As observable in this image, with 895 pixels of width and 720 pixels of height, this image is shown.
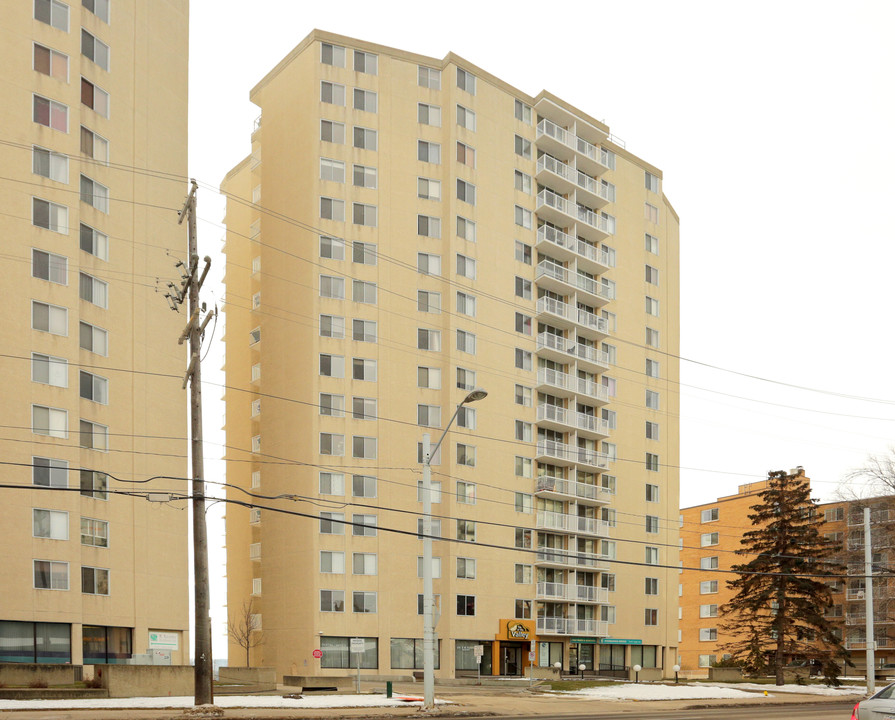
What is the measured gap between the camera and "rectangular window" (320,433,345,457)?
65.2m

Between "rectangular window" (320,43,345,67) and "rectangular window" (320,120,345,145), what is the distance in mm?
4339

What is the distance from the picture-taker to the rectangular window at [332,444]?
65188 mm

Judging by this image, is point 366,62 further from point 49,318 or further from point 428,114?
point 49,318

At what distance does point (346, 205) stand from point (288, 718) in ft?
149

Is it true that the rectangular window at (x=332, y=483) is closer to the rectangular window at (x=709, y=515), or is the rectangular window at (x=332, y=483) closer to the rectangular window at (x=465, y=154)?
the rectangular window at (x=465, y=154)

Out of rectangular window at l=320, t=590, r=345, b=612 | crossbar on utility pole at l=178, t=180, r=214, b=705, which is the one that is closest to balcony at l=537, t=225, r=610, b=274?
rectangular window at l=320, t=590, r=345, b=612

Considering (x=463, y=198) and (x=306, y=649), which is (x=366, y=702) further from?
(x=463, y=198)

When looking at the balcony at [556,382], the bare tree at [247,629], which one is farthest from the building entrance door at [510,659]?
the balcony at [556,382]

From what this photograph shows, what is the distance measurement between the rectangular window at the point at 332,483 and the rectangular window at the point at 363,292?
12083 mm

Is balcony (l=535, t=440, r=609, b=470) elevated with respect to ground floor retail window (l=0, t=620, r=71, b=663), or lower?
elevated

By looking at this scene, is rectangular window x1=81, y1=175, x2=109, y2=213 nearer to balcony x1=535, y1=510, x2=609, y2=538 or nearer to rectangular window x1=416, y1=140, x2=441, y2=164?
rectangular window x1=416, y1=140, x2=441, y2=164

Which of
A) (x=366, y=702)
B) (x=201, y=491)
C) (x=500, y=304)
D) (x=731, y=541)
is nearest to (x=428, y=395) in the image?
(x=500, y=304)

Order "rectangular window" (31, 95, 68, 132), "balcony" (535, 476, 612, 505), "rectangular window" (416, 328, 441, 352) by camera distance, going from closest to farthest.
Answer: "rectangular window" (31, 95, 68, 132) → "rectangular window" (416, 328, 441, 352) → "balcony" (535, 476, 612, 505)

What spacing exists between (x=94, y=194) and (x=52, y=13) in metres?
9.90
